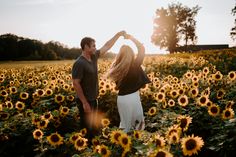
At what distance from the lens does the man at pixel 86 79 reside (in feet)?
16.5

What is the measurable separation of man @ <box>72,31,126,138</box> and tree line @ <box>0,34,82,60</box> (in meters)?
53.2

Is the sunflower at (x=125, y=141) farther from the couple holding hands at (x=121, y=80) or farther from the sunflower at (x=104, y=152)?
the couple holding hands at (x=121, y=80)

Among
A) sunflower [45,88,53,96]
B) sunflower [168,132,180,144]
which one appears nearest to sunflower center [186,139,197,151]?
sunflower [168,132,180,144]

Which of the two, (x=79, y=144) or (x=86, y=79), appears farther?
(x=86, y=79)

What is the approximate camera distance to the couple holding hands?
4.73 meters

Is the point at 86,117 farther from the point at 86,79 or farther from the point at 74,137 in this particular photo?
the point at 74,137

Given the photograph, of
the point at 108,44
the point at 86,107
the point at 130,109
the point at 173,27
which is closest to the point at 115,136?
the point at 130,109

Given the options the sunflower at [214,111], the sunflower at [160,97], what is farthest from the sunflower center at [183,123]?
the sunflower at [160,97]

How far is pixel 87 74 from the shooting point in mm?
5152

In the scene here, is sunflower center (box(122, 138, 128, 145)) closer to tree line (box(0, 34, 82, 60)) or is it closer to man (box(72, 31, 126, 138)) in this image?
man (box(72, 31, 126, 138))

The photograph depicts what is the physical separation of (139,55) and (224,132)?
1.71m

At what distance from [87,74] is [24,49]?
58.0 metres

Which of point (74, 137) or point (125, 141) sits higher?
point (125, 141)

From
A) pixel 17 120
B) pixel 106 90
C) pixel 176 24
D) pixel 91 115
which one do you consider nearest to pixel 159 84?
pixel 106 90
